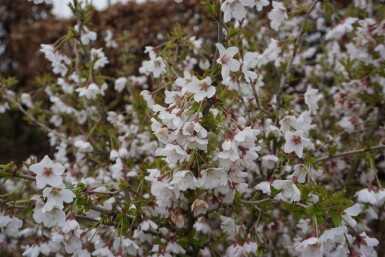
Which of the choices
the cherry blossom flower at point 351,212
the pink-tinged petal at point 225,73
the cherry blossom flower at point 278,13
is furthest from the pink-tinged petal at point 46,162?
the cherry blossom flower at point 278,13

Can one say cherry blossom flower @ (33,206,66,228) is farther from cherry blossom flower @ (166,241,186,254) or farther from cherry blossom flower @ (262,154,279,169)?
cherry blossom flower @ (262,154,279,169)

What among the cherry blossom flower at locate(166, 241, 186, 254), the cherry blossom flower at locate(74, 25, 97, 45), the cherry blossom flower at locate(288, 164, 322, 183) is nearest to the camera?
the cherry blossom flower at locate(288, 164, 322, 183)

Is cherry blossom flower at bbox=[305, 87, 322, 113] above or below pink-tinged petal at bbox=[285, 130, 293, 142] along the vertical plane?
below

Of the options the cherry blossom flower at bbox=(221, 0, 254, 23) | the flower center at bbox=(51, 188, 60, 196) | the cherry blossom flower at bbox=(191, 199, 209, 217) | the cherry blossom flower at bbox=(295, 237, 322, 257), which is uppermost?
the cherry blossom flower at bbox=(221, 0, 254, 23)

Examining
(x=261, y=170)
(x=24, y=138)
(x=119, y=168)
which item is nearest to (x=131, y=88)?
(x=119, y=168)

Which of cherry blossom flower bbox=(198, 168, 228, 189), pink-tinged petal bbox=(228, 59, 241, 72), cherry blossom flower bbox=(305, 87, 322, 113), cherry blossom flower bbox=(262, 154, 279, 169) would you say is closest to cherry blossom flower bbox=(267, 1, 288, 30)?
cherry blossom flower bbox=(305, 87, 322, 113)

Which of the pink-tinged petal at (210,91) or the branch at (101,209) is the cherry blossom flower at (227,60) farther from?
the branch at (101,209)

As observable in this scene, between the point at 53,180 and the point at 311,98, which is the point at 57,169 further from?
the point at 311,98
